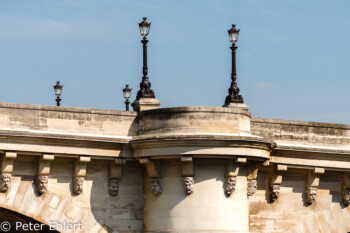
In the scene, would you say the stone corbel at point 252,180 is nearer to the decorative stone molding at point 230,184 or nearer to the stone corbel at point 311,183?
the decorative stone molding at point 230,184

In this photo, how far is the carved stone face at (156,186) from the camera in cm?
3300

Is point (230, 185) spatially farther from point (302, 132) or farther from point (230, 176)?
point (302, 132)

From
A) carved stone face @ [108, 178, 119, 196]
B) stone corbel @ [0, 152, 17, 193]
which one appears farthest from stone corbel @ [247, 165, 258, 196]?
stone corbel @ [0, 152, 17, 193]

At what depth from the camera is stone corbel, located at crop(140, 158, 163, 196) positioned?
108 feet

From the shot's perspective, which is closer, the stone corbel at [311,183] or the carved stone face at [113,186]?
the carved stone face at [113,186]

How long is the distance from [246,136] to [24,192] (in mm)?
6368

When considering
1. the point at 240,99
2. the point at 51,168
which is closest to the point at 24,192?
the point at 51,168

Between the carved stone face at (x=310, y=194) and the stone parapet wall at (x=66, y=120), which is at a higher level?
the stone parapet wall at (x=66, y=120)

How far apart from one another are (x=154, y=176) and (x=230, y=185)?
2.18 metres

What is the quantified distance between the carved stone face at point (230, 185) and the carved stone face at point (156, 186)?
1.91 meters

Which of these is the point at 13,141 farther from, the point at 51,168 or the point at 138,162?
the point at 138,162

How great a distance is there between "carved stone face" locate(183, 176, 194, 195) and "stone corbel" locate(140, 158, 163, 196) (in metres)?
0.85

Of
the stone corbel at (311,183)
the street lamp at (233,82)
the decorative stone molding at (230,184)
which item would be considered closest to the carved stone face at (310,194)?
the stone corbel at (311,183)

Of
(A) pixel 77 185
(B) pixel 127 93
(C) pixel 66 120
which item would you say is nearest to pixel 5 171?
(A) pixel 77 185
